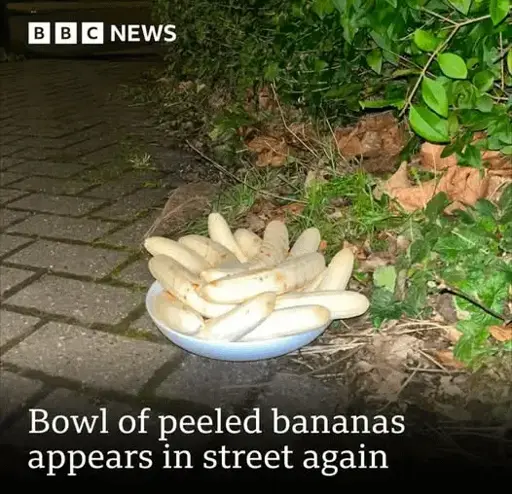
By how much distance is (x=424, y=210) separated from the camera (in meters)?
2.42

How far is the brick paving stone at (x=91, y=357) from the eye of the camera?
6.73 feet

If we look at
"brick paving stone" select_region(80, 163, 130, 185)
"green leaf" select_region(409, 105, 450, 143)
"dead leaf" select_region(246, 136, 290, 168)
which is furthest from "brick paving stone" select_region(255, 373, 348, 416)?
"brick paving stone" select_region(80, 163, 130, 185)

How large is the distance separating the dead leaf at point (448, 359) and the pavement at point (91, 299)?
35cm

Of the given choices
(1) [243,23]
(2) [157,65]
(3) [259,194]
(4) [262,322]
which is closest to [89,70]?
(2) [157,65]

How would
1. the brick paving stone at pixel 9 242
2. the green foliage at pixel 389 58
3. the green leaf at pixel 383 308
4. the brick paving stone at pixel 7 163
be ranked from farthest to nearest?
1. the brick paving stone at pixel 7 163
2. the brick paving stone at pixel 9 242
3. the green leaf at pixel 383 308
4. the green foliage at pixel 389 58

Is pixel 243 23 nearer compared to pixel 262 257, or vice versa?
pixel 262 257

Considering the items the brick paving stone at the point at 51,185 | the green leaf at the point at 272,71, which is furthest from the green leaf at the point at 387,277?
the brick paving stone at the point at 51,185

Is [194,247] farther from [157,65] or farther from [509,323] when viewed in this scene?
[157,65]

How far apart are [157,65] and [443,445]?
24.3 feet

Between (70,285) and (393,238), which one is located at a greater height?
(393,238)

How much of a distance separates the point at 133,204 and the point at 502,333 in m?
1.99

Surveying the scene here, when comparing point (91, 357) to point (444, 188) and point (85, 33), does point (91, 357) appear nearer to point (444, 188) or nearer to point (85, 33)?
point (444, 188)

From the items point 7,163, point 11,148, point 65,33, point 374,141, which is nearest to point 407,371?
point 374,141

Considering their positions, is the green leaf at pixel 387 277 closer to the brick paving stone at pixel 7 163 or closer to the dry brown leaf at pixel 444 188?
the dry brown leaf at pixel 444 188
